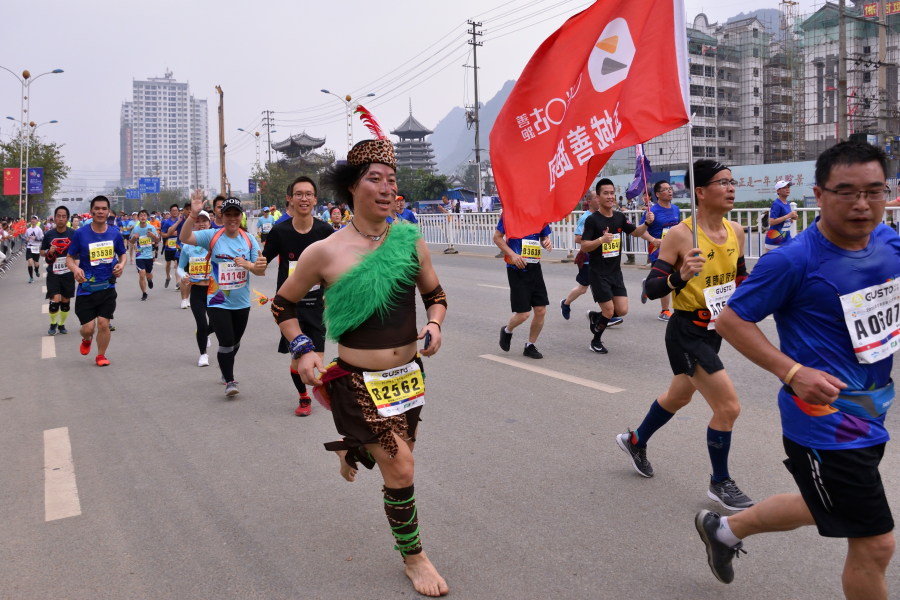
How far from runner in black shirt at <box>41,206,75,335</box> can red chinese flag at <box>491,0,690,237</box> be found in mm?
8095

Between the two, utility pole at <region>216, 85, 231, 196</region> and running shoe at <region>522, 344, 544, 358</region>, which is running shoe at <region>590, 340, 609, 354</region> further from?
utility pole at <region>216, 85, 231, 196</region>

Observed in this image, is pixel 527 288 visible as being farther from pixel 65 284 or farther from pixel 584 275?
pixel 65 284

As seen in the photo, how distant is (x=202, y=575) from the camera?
140 inches

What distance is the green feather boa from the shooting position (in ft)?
11.0

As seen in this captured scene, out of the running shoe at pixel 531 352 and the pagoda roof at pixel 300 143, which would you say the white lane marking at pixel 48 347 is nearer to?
the running shoe at pixel 531 352

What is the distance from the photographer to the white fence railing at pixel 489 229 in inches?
725

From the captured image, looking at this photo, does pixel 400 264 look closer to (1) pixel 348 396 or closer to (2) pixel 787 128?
(1) pixel 348 396

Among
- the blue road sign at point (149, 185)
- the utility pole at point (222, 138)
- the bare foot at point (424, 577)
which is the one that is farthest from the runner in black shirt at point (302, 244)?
the blue road sign at point (149, 185)

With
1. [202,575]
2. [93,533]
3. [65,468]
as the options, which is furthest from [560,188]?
[65,468]

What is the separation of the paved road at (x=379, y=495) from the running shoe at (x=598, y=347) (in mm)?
243

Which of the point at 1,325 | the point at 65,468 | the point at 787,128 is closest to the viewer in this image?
the point at 65,468

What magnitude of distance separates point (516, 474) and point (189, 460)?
2298mm

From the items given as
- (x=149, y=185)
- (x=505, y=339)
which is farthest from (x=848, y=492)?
(x=149, y=185)

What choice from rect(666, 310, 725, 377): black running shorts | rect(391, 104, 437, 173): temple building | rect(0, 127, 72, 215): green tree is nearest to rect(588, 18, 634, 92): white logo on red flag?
rect(666, 310, 725, 377): black running shorts
